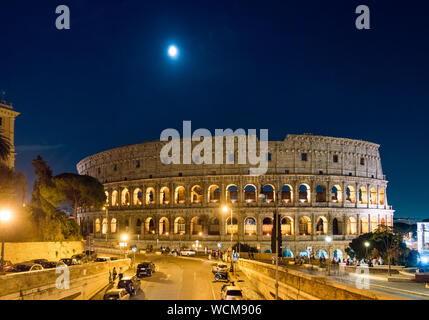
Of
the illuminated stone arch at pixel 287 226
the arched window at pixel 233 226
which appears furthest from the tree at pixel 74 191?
the illuminated stone arch at pixel 287 226

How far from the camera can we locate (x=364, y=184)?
225ft

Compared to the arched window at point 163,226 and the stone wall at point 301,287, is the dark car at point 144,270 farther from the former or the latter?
the arched window at point 163,226

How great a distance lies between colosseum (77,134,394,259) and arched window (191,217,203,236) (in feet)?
0.52

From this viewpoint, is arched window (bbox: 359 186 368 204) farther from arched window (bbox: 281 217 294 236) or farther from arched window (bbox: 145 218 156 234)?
arched window (bbox: 145 218 156 234)

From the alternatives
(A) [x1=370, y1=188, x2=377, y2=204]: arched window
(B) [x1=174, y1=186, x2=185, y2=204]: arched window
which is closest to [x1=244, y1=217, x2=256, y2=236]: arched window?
(B) [x1=174, y1=186, x2=185, y2=204]: arched window

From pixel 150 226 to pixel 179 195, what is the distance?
817cm

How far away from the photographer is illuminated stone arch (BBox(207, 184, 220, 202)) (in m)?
66.6

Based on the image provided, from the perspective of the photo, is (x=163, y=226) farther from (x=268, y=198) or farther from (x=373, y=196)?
(x=373, y=196)

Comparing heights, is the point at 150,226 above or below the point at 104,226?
above

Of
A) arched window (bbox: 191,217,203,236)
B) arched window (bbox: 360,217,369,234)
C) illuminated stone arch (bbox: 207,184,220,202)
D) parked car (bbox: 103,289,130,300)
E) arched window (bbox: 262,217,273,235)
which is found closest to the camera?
parked car (bbox: 103,289,130,300)

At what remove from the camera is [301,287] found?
20.7 meters

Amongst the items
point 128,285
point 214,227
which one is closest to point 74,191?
point 214,227
